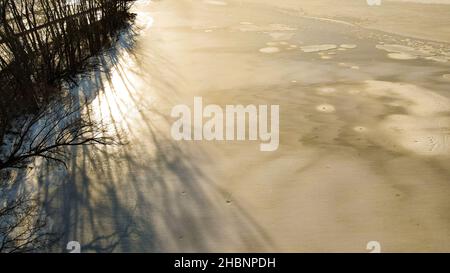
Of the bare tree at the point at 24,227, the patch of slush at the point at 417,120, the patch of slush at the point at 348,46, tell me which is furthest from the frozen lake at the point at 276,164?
the patch of slush at the point at 348,46

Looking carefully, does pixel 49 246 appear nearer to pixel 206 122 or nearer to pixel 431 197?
pixel 206 122

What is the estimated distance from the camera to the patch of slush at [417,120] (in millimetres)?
4180

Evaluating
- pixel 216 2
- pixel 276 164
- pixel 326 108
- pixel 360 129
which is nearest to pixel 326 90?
pixel 326 108

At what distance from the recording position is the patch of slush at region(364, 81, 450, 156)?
165 inches

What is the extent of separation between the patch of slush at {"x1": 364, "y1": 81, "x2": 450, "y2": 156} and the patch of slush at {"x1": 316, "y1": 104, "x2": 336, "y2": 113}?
0.69 metres

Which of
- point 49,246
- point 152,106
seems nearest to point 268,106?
point 152,106

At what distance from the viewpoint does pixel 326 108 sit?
16.9 ft

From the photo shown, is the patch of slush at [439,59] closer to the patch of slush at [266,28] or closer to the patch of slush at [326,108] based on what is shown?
the patch of slush at [326,108]

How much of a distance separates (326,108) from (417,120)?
1.17 m

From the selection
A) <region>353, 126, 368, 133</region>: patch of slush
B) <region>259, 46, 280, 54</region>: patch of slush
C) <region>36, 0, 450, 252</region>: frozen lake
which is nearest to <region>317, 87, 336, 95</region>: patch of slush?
<region>36, 0, 450, 252</region>: frozen lake

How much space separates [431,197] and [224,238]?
199 cm

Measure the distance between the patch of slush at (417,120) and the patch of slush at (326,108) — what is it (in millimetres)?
687

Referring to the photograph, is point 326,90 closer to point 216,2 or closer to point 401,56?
point 401,56
